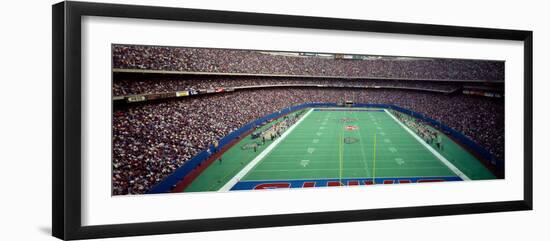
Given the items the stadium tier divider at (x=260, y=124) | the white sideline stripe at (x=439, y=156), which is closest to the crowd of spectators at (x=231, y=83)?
the stadium tier divider at (x=260, y=124)

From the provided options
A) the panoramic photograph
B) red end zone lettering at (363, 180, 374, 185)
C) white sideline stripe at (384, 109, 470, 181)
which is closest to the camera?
the panoramic photograph

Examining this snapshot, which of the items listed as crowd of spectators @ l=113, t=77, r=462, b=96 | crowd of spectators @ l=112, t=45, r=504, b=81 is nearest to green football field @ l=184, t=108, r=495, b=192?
crowd of spectators @ l=113, t=77, r=462, b=96

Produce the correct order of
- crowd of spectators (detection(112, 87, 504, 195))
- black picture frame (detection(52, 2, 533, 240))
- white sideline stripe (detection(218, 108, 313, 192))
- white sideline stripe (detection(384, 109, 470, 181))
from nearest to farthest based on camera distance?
black picture frame (detection(52, 2, 533, 240)), crowd of spectators (detection(112, 87, 504, 195)), white sideline stripe (detection(218, 108, 313, 192)), white sideline stripe (detection(384, 109, 470, 181))

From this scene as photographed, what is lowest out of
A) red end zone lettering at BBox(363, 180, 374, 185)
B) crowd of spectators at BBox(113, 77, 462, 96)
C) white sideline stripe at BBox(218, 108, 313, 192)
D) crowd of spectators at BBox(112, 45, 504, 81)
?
red end zone lettering at BBox(363, 180, 374, 185)

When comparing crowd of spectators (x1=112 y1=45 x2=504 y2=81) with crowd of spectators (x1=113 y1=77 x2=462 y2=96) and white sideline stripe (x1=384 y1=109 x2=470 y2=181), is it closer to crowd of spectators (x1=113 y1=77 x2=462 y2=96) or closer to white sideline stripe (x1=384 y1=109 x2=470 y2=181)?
crowd of spectators (x1=113 y1=77 x2=462 y2=96)

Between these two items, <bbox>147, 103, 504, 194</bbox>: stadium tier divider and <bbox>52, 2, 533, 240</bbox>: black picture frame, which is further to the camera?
<bbox>147, 103, 504, 194</bbox>: stadium tier divider

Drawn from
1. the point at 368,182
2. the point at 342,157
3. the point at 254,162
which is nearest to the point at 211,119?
the point at 254,162

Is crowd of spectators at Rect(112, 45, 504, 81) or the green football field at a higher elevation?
crowd of spectators at Rect(112, 45, 504, 81)
